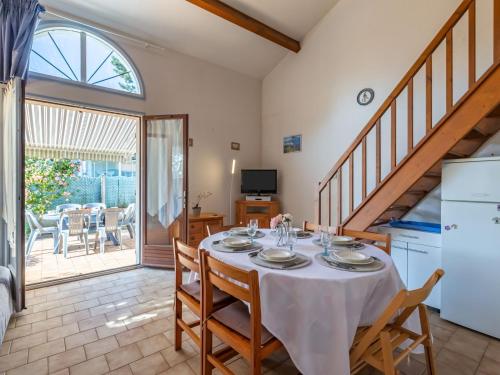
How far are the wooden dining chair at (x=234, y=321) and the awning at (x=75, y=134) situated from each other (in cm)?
485

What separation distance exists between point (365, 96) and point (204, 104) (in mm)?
2573

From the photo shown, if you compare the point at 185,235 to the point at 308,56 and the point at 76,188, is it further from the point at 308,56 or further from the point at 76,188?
the point at 76,188

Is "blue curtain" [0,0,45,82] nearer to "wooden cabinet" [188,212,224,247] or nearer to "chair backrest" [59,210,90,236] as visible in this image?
"chair backrest" [59,210,90,236]

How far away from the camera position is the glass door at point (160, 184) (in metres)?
3.78

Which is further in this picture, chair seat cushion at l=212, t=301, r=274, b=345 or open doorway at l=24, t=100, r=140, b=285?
open doorway at l=24, t=100, r=140, b=285

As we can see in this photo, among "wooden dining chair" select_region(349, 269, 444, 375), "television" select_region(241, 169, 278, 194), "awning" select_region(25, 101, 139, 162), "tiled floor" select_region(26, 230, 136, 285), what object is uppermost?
"awning" select_region(25, 101, 139, 162)

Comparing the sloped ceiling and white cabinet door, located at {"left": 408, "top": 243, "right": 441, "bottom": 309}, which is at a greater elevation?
the sloped ceiling

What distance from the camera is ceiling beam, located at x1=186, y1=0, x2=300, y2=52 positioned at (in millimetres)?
3379

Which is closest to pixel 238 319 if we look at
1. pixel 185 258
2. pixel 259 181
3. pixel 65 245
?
pixel 185 258

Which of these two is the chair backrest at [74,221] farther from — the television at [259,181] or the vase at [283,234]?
the vase at [283,234]

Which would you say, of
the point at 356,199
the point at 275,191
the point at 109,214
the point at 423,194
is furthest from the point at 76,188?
the point at 423,194

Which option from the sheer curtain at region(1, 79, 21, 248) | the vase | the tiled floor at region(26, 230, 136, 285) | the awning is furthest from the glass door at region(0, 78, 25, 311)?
the awning

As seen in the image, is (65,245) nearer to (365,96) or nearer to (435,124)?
(365,96)

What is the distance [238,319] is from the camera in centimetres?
149
